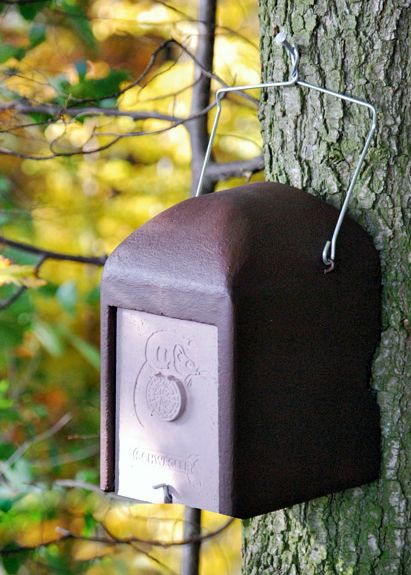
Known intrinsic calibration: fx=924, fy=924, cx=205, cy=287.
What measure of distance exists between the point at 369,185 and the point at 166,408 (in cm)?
47

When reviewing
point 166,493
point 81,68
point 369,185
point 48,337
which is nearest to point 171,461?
point 166,493

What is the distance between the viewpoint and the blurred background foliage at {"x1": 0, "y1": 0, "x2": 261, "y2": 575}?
2656 millimetres

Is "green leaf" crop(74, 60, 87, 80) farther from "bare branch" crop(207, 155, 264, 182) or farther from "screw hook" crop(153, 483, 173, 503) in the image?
"screw hook" crop(153, 483, 173, 503)

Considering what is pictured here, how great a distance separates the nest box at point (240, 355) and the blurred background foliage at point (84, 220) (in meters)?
0.86

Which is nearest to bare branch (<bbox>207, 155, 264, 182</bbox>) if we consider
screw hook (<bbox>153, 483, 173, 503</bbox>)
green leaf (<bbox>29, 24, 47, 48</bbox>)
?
green leaf (<bbox>29, 24, 47, 48</bbox>)

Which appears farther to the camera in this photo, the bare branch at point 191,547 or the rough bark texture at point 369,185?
the bare branch at point 191,547

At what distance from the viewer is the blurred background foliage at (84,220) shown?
2.66m

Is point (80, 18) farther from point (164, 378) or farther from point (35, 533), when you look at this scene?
point (35, 533)

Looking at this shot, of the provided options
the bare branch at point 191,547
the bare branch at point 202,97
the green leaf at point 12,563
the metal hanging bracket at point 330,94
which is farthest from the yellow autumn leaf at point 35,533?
the metal hanging bracket at point 330,94

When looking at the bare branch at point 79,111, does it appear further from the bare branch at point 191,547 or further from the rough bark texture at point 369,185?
the bare branch at point 191,547

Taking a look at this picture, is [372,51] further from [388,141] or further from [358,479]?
[358,479]

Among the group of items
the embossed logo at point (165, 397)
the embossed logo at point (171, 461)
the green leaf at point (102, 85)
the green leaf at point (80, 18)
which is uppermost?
the green leaf at point (80, 18)

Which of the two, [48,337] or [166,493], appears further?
[48,337]

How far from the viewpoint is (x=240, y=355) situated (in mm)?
1217
